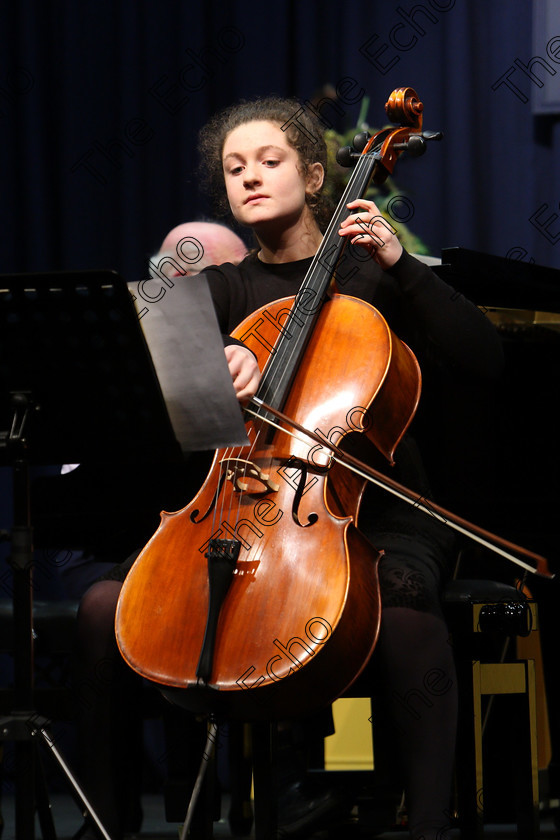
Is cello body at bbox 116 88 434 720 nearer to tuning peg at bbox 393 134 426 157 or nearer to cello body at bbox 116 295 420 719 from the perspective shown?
cello body at bbox 116 295 420 719

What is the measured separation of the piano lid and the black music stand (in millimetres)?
685

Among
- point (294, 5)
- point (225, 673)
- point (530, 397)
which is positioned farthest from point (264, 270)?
point (294, 5)

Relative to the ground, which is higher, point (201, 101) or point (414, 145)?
point (201, 101)

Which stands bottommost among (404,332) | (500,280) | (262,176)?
(404,332)

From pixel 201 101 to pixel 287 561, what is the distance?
77.7 inches

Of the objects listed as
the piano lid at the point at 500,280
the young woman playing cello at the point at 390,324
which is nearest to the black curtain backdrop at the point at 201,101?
the piano lid at the point at 500,280

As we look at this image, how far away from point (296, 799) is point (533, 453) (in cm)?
78

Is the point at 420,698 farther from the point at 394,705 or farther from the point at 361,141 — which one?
the point at 361,141

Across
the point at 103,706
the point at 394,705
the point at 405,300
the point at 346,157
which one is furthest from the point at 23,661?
the point at 346,157

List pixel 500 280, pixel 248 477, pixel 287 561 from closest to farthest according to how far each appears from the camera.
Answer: pixel 287 561
pixel 248 477
pixel 500 280

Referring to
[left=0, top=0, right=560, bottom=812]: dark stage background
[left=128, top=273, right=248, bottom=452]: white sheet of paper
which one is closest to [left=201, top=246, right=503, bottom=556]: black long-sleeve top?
[left=128, top=273, right=248, bottom=452]: white sheet of paper

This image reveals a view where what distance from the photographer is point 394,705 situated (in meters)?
1.27

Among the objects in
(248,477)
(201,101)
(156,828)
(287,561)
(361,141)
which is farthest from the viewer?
(201,101)

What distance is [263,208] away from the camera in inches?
63.3
